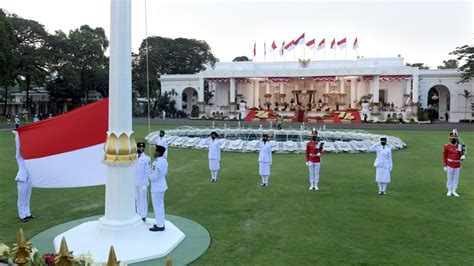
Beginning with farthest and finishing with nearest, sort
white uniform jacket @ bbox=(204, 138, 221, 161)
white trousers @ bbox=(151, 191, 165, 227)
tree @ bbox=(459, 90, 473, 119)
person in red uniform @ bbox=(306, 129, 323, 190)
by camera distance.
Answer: tree @ bbox=(459, 90, 473, 119) → white uniform jacket @ bbox=(204, 138, 221, 161) → person in red uniform @ bbox=(306, 129, 323, 190) → white trousers @ bbox=(151, 191, 165, 227)

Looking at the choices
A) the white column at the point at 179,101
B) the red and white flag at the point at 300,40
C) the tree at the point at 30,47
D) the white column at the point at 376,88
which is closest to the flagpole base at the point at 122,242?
the tree at the point at 30,47

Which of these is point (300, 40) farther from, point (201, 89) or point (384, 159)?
point (384, 159)

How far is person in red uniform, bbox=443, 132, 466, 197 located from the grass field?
26 centimetres

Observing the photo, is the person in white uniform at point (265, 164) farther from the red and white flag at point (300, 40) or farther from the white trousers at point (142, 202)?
the red and white flag at point (300, 40)

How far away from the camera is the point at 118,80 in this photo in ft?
17.9

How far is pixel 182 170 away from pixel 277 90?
36459 millimetres

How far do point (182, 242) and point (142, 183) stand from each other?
174cm

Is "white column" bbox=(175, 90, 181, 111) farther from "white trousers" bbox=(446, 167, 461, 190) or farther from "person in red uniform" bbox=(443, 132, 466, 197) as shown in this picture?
"white trousers" bbox=(446, 167, 461, 190)

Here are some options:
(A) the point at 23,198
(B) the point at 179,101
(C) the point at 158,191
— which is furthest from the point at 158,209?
(B) the point at 179,101

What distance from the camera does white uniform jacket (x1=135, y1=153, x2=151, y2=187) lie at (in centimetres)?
724

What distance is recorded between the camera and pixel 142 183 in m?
7.23

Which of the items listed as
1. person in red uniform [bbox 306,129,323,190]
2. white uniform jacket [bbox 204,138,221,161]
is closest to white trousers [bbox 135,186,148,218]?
white uniform jacket [bbox 204,138,221,161]

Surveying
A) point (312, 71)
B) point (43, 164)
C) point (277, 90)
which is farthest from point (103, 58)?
point (43, 164)

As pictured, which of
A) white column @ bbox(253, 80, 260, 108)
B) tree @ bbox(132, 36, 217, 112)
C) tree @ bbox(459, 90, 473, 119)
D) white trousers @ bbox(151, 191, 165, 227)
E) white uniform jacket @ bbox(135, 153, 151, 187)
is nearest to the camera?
white trousers @ bbox(151, 191, 165, 227)
